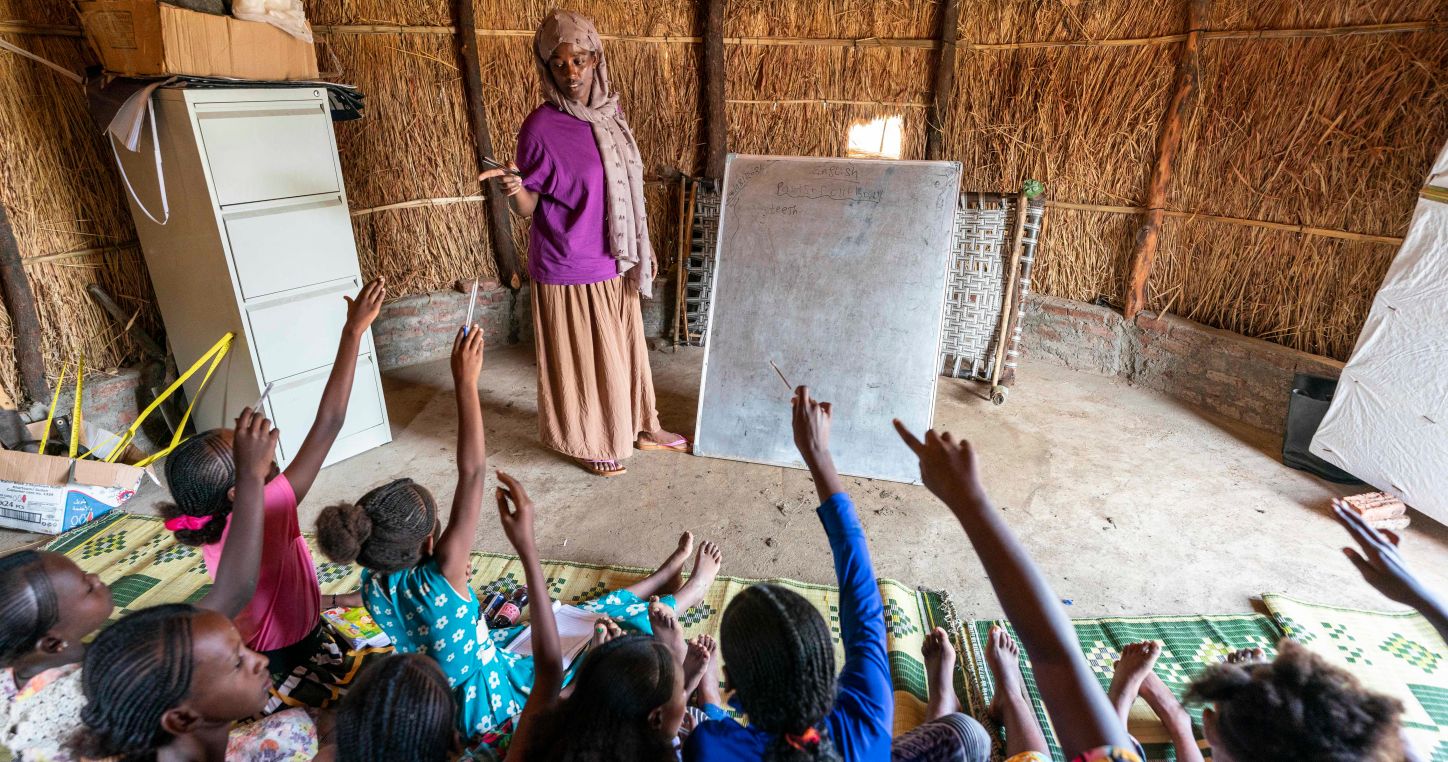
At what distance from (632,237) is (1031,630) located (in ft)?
8.38

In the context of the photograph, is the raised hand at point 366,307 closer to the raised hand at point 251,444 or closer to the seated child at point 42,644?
the raised hand at point 251,444

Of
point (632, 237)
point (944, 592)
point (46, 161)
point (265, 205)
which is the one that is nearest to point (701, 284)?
point (632, 237)

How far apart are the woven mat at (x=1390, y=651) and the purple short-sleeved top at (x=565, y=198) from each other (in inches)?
111

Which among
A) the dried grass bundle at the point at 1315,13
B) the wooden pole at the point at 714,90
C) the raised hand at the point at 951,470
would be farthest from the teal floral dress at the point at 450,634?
the dried grass bundle at the point at 1315,13

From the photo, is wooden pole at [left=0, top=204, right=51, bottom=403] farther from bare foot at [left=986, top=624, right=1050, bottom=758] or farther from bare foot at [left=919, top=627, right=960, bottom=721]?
bare foot at [left=986, top=624, right=1050, bottom=758]

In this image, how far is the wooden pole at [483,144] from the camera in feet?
14.6

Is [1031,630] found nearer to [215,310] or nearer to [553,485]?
[553,485]

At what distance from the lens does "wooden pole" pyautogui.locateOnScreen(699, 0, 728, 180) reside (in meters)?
4.57

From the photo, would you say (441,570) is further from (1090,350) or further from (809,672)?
(1090,350)

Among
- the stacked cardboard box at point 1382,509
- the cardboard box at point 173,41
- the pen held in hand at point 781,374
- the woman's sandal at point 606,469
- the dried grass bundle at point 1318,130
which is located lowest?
the woman's sandal at point 606,469

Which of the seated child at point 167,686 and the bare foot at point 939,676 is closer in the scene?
the seated child at point 167,686

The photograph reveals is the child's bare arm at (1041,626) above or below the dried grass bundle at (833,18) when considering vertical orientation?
below

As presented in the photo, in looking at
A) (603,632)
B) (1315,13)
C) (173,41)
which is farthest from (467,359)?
(1315,13)

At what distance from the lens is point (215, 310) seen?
3.24 metres
